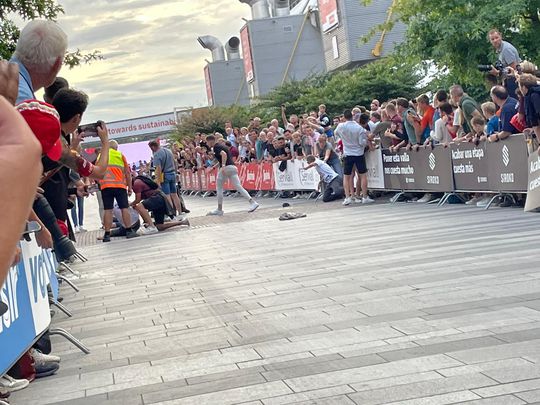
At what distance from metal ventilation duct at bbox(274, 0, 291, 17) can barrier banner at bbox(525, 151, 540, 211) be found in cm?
6960

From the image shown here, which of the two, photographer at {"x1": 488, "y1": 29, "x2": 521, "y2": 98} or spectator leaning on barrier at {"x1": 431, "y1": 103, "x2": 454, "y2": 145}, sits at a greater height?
photographer at {"x1": 488, "y1": 29, "x2": 521, "y2": 98}

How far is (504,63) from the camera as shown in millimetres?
15328

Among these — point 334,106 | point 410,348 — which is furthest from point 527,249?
point 334,106

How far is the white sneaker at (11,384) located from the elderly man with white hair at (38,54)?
5.51 feet

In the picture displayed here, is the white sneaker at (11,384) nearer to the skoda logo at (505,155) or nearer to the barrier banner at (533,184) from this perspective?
the barrier banner at (533,184)

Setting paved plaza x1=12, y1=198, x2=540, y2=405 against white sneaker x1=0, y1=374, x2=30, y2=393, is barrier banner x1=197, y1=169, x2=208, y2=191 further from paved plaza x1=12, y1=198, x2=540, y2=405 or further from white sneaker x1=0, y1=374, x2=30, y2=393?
white sneaker x1=0, y1=374, x2=30, y2=393

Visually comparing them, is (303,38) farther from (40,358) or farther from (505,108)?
(40,358)

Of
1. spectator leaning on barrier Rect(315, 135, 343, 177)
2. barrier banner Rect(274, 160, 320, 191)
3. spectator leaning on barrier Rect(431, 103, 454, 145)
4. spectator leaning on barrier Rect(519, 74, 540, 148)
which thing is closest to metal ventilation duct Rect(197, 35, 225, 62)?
barrier banner Rect(274, 160, 320, 191)

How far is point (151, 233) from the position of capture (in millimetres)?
18500

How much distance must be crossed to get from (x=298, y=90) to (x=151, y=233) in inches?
1274

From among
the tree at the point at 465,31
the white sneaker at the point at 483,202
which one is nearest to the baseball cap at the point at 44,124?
the white sneaker at the point at 483,202

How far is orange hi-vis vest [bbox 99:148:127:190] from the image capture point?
16984 mm

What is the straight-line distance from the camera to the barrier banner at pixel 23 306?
4.99 m

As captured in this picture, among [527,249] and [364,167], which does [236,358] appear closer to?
[527,249]
